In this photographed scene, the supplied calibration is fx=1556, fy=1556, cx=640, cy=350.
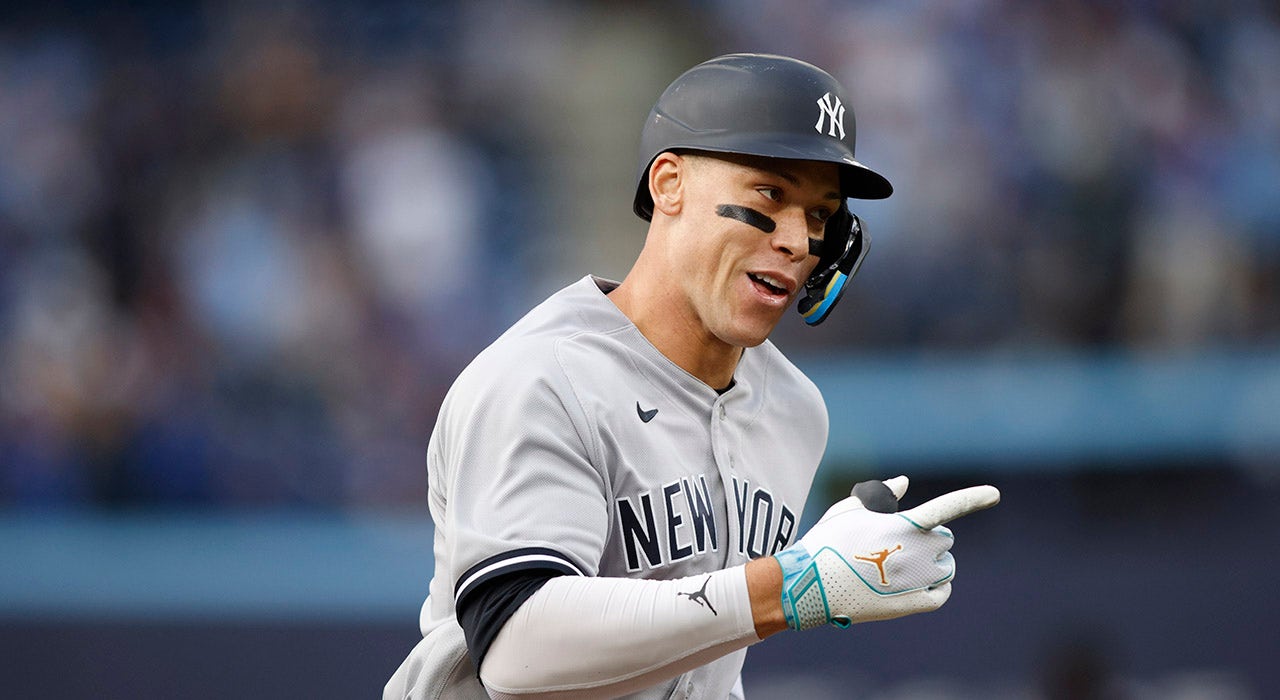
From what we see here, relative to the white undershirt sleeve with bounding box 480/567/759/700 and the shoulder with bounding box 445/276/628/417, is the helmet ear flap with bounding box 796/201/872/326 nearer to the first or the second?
the shoulder with bounding box 445/276/628/417

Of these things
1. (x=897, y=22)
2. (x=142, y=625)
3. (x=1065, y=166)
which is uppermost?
(x=897, y=22)

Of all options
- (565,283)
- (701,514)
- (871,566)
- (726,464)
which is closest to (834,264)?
(726,464)

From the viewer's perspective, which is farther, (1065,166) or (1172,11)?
(1172,11)

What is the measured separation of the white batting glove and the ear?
703 millimetres

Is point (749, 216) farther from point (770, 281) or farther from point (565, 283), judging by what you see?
point (565, 283)

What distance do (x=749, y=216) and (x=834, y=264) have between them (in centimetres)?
25

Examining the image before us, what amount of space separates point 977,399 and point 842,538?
387cm

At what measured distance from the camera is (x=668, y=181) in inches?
109

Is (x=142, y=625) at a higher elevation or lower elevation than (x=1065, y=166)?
lower

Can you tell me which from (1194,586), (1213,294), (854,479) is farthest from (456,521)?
(1213,294)

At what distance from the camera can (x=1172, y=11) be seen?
7.46 metres

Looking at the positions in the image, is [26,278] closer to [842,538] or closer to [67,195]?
[67,195]

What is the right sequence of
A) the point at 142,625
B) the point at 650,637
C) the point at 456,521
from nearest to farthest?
1. the point at 650,637
2. the point at 456,521
3. the point at 142,625

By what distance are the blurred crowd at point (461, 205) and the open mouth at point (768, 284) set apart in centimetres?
349
